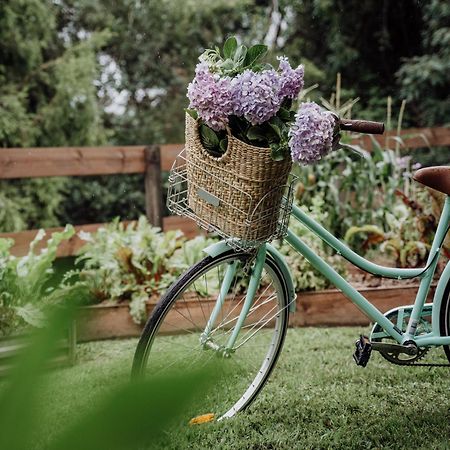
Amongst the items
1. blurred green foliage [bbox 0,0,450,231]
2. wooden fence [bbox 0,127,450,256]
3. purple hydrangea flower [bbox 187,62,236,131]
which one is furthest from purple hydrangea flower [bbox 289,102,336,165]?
blurred green foliage [bbox 0,0,450,231]

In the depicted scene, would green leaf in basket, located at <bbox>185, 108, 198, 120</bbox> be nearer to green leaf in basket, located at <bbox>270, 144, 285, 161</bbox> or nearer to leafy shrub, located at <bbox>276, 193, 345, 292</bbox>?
green leaf in basket, located at <bbox>270, 144, 285, 161</bbox>

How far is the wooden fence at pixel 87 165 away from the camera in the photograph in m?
3.88

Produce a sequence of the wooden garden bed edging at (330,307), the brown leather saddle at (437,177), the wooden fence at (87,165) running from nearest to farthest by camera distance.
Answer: the brown leather saddle at (437,177), the wooden garden bed edging at (330,307), the wooden fence at (87,165)

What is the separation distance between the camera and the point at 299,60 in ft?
29.1

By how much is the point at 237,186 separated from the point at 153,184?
2505 mm

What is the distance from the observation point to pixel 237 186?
1.73 m

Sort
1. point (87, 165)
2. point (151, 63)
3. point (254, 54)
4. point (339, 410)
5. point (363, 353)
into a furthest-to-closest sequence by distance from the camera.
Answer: point (151, 63), point (87, 165), point (339, 410), point (363, 353), point (254, 54)

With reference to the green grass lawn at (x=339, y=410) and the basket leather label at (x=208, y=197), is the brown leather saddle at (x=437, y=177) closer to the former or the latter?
the basket leather label at (x=208, y=197)

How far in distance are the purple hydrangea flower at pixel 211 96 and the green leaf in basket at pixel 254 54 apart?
0.34 ft

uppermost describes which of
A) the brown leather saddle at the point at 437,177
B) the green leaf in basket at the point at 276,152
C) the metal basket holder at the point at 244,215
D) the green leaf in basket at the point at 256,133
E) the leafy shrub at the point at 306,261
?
the green leaf in basket at the point at 256,133

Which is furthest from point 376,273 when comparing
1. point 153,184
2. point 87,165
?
point 87,165

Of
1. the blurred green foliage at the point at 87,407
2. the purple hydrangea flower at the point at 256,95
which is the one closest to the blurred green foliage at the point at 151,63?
the purple hydrangea flower at the point at 256,95

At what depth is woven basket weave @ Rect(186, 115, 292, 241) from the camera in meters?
1.72

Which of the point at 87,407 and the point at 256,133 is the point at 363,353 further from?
the point at 87,407
